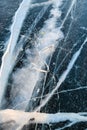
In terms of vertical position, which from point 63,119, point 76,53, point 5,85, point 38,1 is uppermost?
point 38,1

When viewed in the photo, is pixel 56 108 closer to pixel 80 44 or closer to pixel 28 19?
pixel 80 44

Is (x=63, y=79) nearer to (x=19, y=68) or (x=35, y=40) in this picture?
(x=19, y=68)

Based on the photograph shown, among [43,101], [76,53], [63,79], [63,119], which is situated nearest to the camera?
[63,119]

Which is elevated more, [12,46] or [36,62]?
[12,46]

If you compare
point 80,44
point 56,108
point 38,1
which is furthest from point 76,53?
point 38,1

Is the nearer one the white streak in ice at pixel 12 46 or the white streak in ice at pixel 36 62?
the white streak in ice at pixel 36 62

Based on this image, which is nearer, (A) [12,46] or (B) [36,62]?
(B) [36,62]

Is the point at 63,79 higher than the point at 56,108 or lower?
higher

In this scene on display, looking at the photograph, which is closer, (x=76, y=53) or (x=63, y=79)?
(x=63, y=79)

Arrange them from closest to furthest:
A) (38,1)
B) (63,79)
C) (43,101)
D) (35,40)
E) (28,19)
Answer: (43,101), (63,79), (35,40), (28,19), (38,1)

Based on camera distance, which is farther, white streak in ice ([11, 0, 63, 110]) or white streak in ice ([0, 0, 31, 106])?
white streak in ice ([0, 0, 31, 106])
